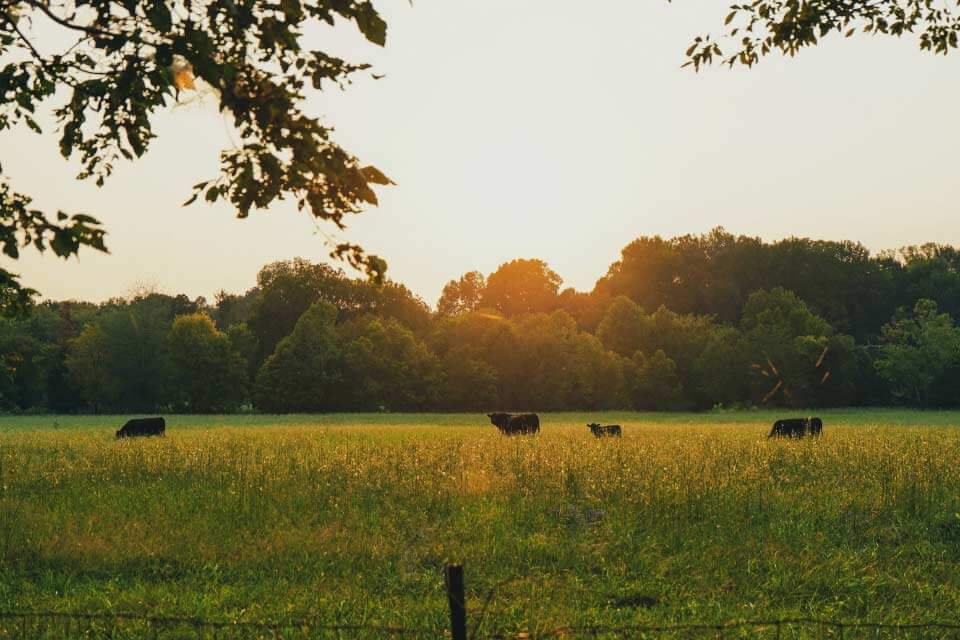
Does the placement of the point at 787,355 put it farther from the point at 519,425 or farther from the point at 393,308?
the point at 519,425

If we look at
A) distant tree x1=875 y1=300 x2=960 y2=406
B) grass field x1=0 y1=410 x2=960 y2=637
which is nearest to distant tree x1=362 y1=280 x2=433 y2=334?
distant tree x1=875 y1=300 x2=960 y2=406

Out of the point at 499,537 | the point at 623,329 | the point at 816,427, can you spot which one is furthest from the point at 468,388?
the point at 499,537

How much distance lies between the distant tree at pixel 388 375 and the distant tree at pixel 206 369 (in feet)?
35.4

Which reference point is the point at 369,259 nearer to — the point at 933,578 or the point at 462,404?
the point at 933,578

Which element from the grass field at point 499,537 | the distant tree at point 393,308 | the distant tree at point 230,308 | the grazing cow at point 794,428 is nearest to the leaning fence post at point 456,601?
the grass field at point 499,537

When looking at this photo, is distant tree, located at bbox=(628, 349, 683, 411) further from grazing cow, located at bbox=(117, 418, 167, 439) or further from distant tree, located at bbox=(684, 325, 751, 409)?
grazing cow, located at bbox=(117, 418, 167, 439)

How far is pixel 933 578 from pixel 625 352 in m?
75.7

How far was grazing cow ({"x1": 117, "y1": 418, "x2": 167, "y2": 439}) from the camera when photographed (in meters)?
33.5

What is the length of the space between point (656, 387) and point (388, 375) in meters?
25.3

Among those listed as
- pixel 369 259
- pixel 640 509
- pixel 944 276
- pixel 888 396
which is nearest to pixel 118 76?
pixel 369 259

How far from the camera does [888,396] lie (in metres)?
81.6

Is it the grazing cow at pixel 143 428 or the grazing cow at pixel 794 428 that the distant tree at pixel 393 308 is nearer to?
the grazing cow at pixel 143 428

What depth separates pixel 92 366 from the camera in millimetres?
79500

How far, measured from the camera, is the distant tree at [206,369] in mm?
75625
